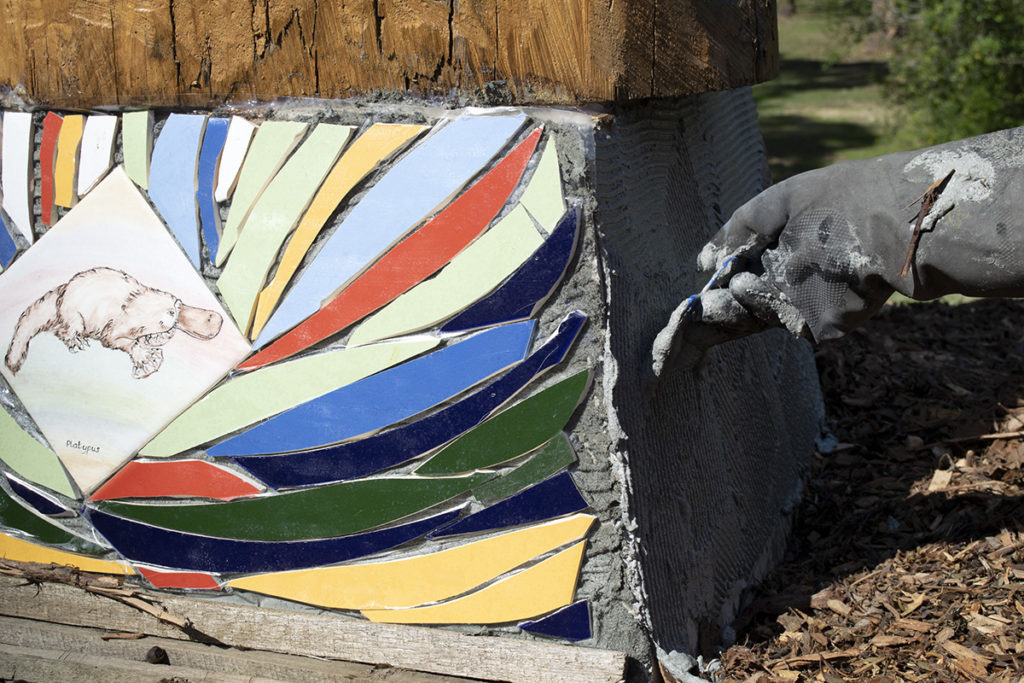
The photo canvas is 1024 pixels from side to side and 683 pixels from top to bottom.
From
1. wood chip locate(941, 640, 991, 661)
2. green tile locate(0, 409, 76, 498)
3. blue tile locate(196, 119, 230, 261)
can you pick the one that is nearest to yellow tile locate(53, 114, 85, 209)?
blue tile locate(196, 119, 230, 261)

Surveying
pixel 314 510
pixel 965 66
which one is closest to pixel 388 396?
pixel 314 510

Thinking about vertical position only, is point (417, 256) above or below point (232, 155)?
below

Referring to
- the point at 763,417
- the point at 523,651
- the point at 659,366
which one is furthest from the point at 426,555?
the point at 763,417

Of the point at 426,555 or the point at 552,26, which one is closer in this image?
the point at 552,26

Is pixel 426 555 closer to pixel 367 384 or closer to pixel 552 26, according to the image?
pixel 367 384

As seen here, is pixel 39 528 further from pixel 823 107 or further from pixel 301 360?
pixel 823 107

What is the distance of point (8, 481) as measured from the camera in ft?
9.64

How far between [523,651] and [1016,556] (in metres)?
1.38

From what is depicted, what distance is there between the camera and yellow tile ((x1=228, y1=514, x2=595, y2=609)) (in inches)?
94.3

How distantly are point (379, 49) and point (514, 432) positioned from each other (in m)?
0.95

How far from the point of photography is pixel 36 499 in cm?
Answer: 289

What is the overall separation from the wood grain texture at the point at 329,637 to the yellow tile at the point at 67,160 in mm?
1089

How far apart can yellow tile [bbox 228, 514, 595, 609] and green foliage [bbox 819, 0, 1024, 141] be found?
18.4 feet

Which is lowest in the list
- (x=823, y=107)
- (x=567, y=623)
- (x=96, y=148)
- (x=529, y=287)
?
(x=567, y=623)
